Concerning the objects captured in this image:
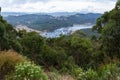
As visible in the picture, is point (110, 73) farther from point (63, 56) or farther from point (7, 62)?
point (63, 56)

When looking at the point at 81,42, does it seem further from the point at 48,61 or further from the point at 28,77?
the point at 28,77

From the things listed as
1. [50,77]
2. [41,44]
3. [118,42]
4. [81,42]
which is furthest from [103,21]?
[50,77]

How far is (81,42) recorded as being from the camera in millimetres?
35625

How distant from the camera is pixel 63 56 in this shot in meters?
31.7

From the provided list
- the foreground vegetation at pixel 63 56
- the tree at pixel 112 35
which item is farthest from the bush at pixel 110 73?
the tree at pixel 112 35

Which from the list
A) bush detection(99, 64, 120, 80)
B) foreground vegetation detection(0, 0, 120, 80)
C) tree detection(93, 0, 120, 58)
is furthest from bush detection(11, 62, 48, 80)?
tree detection(93, 0, 120, 58)

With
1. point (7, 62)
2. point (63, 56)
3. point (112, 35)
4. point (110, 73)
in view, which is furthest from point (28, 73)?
point (63, 56)

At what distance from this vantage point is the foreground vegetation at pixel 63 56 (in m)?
8.10

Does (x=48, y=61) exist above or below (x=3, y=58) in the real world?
below

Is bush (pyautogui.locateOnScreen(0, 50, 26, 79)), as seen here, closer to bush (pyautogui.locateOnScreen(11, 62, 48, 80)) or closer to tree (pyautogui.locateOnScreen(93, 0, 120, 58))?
bush (pyautogui.locateOnScreen(11, 62, 48, 80))

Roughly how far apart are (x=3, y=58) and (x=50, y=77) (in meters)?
1.37

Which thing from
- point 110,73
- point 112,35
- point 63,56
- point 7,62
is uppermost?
point 7,62

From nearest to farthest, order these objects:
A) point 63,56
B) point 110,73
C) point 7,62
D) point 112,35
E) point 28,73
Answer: point 28,73, point 7,62, point 110,73, point 112,35, point 63,56

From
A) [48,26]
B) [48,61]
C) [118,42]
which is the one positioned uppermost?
[118,42]
